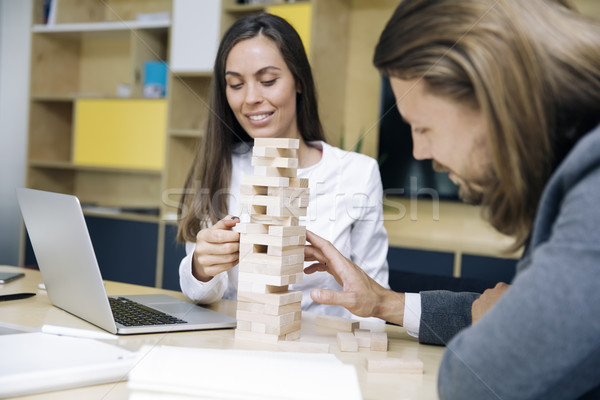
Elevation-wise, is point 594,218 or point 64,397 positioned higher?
point 594,218

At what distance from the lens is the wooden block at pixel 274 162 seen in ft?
2.53

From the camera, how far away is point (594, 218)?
15.5 inches

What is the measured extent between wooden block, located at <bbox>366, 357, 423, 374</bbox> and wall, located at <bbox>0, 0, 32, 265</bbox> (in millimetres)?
1996

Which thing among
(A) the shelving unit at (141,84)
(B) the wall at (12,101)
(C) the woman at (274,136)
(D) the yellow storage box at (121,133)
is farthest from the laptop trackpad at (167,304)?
(D) the yellow storage box at (121,133)

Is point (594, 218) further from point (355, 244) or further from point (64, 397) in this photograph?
point (355, 244)

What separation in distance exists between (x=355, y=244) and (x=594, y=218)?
3.18 feet

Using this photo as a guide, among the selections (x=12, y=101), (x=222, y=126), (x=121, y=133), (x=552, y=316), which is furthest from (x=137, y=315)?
(x=12, y=101)

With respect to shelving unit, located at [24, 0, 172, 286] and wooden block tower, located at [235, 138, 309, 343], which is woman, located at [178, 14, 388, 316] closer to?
wooden block tower, located at [235, 138, 309, 343]

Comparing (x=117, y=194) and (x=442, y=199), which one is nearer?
(x=442, y=199)

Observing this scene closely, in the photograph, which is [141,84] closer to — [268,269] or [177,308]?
[177,308]

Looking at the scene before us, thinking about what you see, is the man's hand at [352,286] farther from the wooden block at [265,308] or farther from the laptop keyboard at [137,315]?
the laptop keyboard at [137,315]

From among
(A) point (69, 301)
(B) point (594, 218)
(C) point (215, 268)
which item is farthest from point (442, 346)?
(A) point (69, 301)

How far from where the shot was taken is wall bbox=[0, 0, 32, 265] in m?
2.52

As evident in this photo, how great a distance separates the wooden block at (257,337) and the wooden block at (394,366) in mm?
146
